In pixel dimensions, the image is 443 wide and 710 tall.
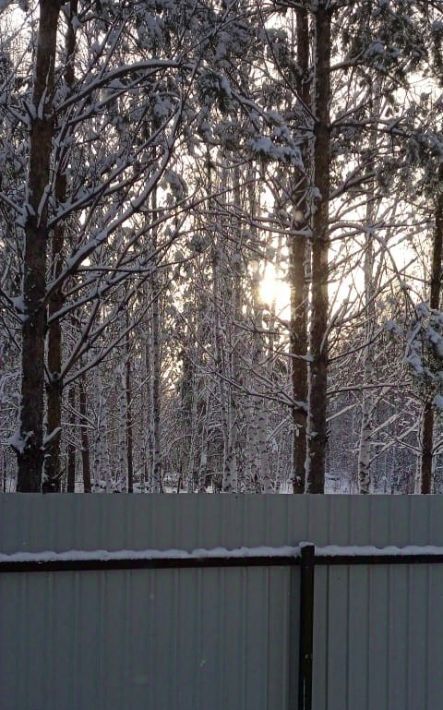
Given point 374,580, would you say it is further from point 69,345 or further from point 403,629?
point 69,345

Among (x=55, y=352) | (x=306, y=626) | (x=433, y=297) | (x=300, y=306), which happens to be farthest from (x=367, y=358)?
(x=306, y=626)

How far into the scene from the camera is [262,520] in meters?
3.97

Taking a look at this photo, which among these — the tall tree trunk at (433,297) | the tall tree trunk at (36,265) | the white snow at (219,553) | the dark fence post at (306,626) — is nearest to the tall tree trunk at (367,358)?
the tall tree trunk at (433,297)

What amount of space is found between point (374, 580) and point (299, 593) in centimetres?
53

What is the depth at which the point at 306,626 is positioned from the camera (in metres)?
3.91

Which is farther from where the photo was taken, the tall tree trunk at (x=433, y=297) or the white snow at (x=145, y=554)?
the tall tree trunk at (x=433, y=297)

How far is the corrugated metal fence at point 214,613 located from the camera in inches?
146

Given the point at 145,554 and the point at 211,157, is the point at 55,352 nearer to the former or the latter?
the point at 211,157

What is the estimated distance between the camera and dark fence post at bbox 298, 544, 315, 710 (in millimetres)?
3881

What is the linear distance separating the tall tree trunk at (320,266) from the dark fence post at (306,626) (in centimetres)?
278

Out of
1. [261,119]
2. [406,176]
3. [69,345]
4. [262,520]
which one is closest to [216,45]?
[261,119]

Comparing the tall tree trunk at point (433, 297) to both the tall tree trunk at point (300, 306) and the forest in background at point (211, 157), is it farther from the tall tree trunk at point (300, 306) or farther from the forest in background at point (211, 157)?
the tall tree trunk at point (300, 306)

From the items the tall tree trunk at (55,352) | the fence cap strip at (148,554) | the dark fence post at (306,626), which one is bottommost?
the dark fence post at (306,626)

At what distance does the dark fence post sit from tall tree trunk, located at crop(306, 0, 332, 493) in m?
2.78
